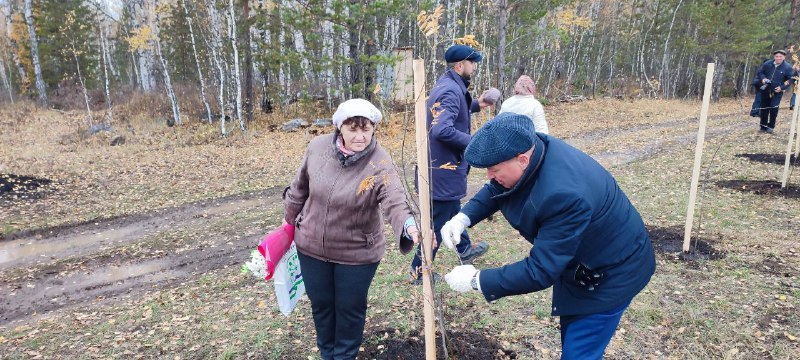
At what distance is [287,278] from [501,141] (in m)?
1.81

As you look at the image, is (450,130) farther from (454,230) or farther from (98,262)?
(98,262)

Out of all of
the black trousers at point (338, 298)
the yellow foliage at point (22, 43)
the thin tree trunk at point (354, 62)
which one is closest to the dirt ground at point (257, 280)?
the black trousers at point (338, 298)

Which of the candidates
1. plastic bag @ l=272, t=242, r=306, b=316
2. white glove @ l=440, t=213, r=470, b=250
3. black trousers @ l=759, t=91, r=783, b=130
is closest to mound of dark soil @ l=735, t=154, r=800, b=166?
black trousers @ l=759, t=91, r=783, b=130

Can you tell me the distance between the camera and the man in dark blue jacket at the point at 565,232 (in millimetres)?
1700

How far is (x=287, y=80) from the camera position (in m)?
17.9

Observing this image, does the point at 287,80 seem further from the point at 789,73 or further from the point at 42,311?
the point at 789,73

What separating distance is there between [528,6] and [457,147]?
1426 cm

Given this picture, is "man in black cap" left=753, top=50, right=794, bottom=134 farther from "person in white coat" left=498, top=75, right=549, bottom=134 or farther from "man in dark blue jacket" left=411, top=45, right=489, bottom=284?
"man in dark blue jacket" left=411, top=45, right=489, bottom=284

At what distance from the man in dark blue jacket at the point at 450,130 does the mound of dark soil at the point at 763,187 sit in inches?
219

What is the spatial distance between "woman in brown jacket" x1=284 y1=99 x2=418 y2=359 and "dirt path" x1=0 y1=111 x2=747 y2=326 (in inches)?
126

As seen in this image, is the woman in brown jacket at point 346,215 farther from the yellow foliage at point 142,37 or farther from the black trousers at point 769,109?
the yellow foliage at point 142,37

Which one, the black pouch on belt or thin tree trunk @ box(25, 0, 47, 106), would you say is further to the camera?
thin tree trunk @ box(25, 0, 47, 106)

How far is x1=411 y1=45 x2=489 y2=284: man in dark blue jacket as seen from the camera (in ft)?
11.7

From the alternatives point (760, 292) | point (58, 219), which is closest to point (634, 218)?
point (760, 292)
